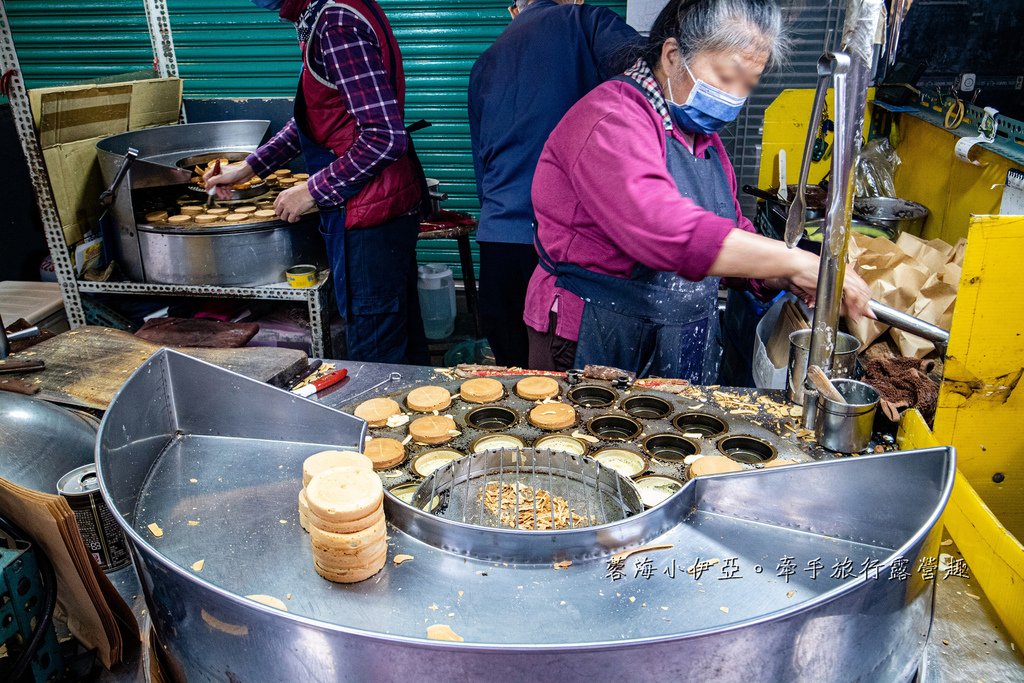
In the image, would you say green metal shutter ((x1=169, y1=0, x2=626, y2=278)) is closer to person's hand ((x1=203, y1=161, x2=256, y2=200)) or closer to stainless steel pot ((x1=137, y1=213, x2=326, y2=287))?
person's hand ((x1=203, y1=161, x2=256, y2=200))

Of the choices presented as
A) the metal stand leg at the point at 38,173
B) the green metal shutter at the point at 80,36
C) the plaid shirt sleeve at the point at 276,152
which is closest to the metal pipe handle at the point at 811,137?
the plaid shirt sleeve at the point at 276,152

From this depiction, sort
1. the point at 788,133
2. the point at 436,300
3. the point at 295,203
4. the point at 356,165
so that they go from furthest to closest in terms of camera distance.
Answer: the point at 436,300, the point at 788,133, the point at 295,203, the point at 356,165

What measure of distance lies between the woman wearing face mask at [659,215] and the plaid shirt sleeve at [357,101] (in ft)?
3.70

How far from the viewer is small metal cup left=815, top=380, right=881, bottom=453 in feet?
5.99

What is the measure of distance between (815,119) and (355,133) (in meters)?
2.39

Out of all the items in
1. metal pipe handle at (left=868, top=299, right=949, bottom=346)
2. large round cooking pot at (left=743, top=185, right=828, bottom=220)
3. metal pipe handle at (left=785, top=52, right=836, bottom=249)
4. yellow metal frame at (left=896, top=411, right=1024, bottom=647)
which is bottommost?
yellow metal frame at (left=896, top=411, right=1024, bottom=647)

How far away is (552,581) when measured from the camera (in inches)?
54.2

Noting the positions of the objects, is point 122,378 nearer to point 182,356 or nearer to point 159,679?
point 182,356

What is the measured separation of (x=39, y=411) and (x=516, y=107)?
230 centimetres

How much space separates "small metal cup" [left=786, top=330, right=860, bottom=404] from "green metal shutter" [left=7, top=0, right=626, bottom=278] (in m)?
4.30

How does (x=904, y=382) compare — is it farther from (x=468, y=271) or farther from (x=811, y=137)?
(x=468, y=271)

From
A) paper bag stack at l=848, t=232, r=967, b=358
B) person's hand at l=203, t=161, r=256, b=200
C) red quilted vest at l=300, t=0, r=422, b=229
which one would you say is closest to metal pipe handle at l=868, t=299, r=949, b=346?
paper bag stack at l=848, t=232, r=967, b=358

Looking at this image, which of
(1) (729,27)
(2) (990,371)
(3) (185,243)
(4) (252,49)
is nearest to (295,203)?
(3) (185,243)

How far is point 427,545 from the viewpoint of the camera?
146 centimetres
